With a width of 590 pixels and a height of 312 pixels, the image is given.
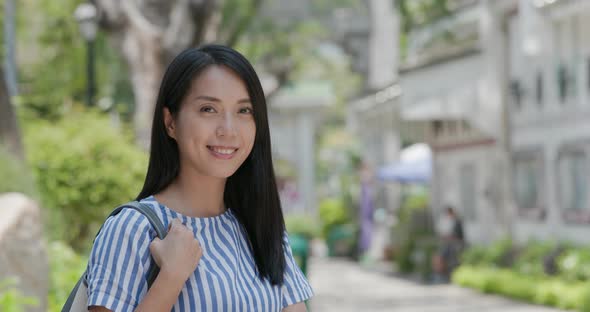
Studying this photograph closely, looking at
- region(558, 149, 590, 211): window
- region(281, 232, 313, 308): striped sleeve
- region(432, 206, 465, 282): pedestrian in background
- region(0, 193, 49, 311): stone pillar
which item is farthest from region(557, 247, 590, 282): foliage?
region(281, 232, 313, 308): striped sleeve

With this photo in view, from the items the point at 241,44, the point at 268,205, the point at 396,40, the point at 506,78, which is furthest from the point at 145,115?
the point at 396,40

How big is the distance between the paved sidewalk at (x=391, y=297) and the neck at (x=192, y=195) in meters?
18.3

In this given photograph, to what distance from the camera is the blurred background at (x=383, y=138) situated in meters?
16.1

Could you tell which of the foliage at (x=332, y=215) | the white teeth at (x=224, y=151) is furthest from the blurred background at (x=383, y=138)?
the white teeth at (x=224, y=151)

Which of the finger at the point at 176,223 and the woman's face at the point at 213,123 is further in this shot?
the woman's face at the point at 213,123

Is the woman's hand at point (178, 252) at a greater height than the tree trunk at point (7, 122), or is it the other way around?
the tree trunk at point (7, 122)

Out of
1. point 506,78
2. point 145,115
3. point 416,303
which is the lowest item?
point 416,303

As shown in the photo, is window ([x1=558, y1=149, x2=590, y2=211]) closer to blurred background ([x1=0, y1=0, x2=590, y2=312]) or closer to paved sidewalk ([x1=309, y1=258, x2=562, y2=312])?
blurred background ([x1=0, y1=0, x2=590, y2=312])

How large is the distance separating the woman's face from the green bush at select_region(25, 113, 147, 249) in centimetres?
1259

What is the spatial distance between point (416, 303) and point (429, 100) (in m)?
8.39

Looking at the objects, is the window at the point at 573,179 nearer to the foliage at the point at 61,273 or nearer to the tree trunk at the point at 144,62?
the tree trunk at the point at 144,62

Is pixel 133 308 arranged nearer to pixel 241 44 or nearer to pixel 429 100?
pixel 429 100

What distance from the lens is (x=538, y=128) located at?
2677 cm

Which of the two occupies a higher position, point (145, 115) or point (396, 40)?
point (396, 40)
